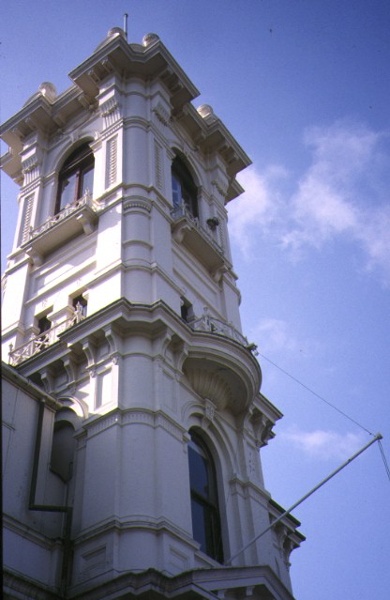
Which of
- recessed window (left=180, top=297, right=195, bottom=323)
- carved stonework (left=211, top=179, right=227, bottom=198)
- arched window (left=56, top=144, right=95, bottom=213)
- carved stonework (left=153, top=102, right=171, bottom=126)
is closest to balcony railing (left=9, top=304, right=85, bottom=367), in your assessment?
recessed window (left=180, top=297, right=195, bottom=323)

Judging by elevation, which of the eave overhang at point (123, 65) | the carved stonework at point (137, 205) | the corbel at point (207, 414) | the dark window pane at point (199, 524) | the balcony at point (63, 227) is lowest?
the dark window pane at point (199, 524)

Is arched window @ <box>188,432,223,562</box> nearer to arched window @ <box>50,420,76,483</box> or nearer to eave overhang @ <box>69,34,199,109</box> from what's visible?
arched window @ <box>50,420,76,483</box>

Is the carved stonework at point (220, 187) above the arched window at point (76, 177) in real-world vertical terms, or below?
above

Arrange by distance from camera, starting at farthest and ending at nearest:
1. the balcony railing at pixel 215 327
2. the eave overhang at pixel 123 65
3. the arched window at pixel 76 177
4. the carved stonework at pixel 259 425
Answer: the eave overhang at pixel 123 65 → the arched window at pixel 76 177 → the carved stonework at pixel 259 425 → the balcony railing at pixel 215 327

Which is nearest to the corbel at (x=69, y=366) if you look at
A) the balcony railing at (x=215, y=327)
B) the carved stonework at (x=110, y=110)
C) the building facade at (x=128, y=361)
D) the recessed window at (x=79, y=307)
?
the building facade at (x=128, y=361)

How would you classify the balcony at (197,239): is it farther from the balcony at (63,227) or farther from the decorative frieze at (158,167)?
the balcony at (63,227)

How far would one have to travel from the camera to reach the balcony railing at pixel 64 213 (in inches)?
1055

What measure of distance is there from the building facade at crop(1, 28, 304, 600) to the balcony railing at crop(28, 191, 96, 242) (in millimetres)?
88

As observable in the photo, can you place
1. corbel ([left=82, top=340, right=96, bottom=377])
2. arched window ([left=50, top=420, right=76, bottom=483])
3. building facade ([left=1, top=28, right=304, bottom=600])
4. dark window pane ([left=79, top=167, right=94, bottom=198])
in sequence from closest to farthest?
building facade ([left=1, top=28, right=304, bottom=600]), arched window ([left=50, top=420, right=76, bottom=483]), corbel ([left=82, top=340, right=96, bottom=377]), dark window pane ([left=79, top=167, right=94, bottom=198])

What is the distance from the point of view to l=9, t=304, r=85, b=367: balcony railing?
23.4 metres

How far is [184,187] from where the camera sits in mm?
31688

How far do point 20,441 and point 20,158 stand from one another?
61.5 ft

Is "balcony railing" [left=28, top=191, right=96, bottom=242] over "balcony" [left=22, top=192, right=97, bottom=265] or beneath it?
over

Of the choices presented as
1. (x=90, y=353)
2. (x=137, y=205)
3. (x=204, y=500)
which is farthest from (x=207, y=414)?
(x=137, y=205)
